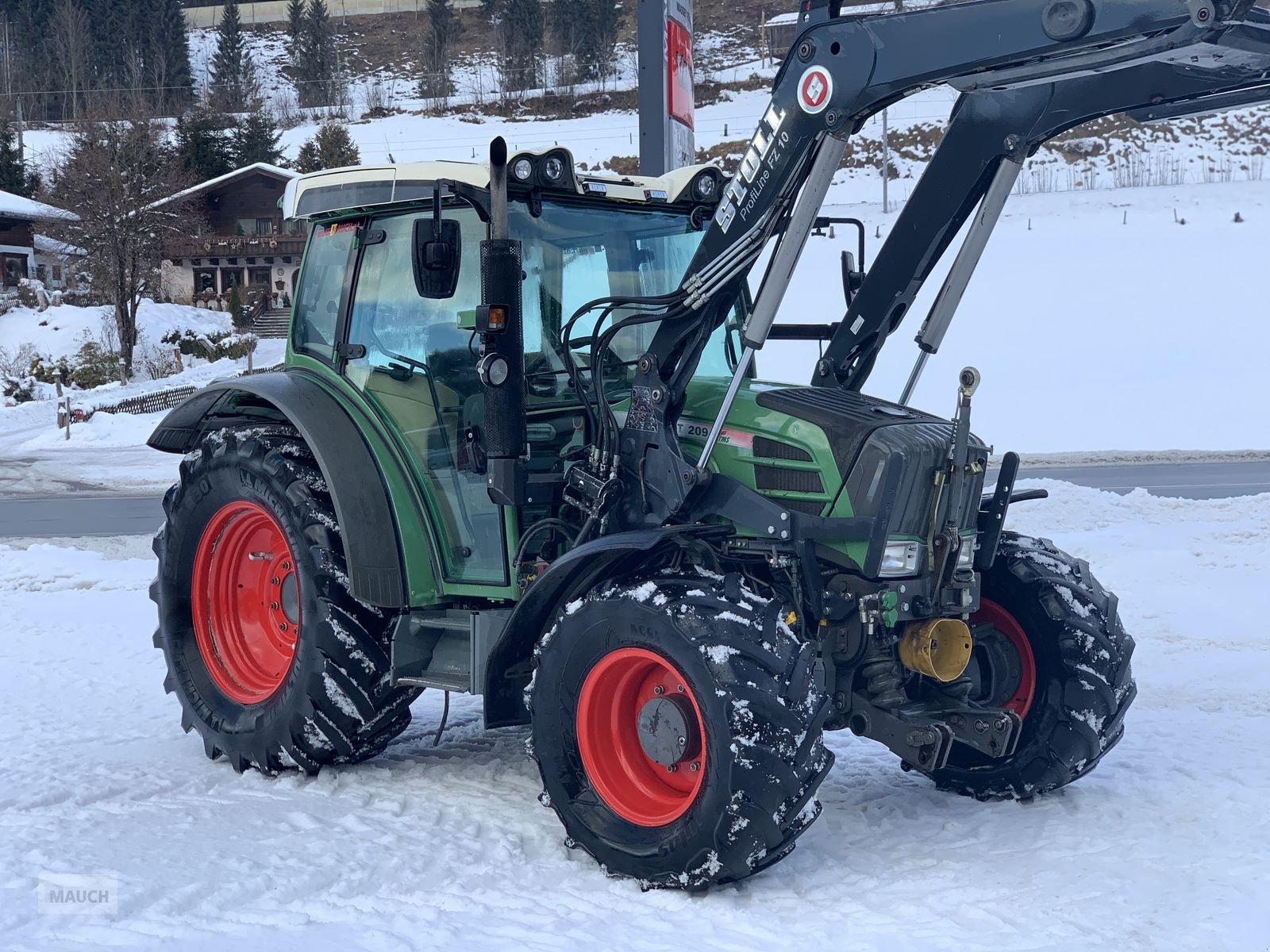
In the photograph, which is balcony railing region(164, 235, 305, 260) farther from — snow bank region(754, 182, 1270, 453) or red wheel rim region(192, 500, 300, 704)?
red wheel rim region(192, 500, 300, 704)

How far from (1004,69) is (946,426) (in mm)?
1241

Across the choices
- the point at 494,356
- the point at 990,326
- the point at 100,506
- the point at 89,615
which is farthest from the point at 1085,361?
the point at 494,356

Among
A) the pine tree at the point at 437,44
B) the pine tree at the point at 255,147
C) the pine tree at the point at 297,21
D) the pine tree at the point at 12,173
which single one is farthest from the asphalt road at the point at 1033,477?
the pine tree at the point at 297,21

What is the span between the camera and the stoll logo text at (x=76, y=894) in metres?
3.86

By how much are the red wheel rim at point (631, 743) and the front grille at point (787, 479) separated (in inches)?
28.1

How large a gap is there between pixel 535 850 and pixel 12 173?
56850mm

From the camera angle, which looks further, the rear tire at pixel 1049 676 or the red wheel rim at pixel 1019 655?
the red wheel rim at pixel 1019 655

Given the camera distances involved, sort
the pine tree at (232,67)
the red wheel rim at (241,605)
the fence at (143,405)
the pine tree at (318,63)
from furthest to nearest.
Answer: the pine tree at (318,63) → the pine tree at (232,67) → the fence at (143,405) → the red wheel rim at (241,605)

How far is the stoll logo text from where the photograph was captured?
3.86m

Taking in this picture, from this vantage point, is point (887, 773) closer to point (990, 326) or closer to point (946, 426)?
point (946, 426)

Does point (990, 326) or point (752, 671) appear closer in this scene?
point (752, 671)

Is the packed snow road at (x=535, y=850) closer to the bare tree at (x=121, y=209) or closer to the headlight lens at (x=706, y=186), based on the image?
the headlight lens at (x=706, y=186)

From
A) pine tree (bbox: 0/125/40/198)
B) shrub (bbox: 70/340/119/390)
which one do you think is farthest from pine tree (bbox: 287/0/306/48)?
shrub (bbox: 70/340/119/390)

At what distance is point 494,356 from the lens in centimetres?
453
